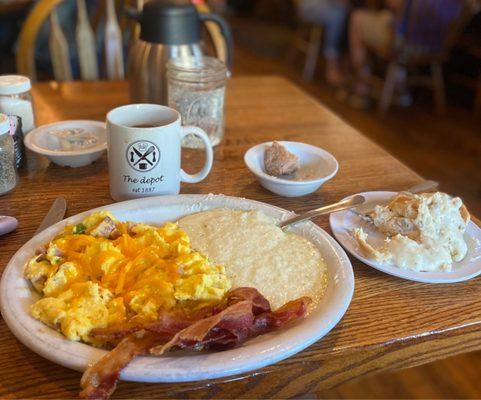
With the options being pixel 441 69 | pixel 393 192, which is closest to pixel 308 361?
pixel 393 192

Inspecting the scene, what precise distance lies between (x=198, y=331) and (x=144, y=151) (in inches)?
15.2

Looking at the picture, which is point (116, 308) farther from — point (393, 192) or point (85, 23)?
point (85, 23)

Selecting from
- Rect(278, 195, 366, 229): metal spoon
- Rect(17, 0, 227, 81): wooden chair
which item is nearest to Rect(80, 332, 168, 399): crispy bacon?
Rect(278, 195, 366, 229): metal spoon

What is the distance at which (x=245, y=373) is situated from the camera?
0.59 m

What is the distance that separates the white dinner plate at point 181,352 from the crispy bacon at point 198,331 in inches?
0.5

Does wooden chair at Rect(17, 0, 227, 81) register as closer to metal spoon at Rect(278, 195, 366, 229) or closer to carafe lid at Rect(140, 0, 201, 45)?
carafe lid at Rect(140, 0, 201, 45)

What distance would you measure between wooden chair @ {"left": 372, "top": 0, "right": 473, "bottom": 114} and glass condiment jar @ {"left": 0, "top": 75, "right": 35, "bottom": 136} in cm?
285

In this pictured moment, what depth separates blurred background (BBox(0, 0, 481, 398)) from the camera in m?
1.69

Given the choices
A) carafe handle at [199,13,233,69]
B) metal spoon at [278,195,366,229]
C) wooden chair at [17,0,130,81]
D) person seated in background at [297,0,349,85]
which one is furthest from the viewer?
person seated in background at [297,0,349,85]

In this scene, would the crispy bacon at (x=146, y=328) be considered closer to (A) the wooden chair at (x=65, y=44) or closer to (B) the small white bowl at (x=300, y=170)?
(B) the small white bowl at (x=300, y=170)

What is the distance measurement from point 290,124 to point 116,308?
86 cm

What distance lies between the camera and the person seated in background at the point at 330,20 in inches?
171

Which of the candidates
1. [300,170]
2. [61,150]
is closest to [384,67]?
[300,170]

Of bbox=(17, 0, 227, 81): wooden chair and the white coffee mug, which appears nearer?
the white coffee mug
